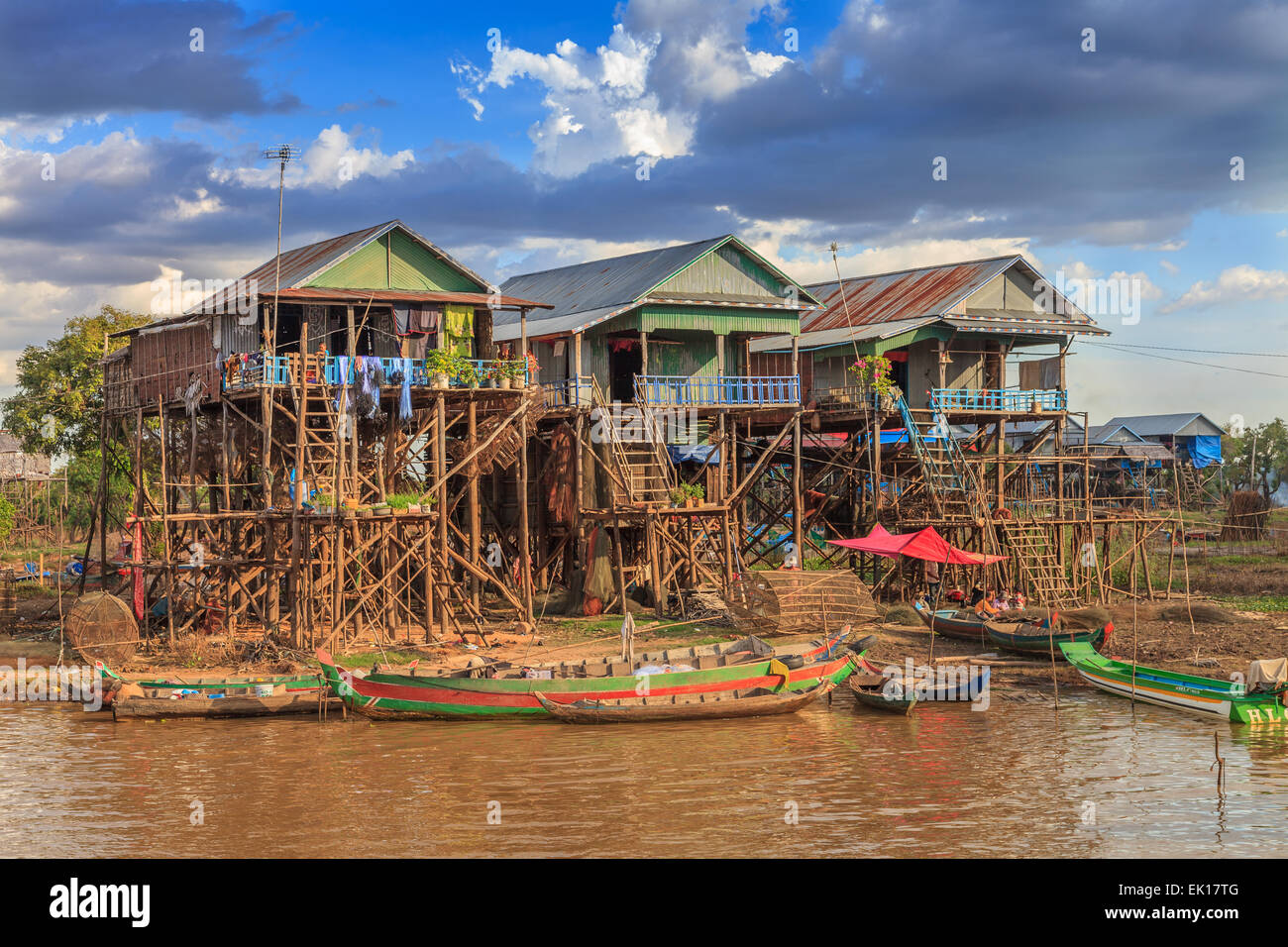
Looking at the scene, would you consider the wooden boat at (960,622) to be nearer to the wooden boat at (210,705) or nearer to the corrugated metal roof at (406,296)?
the corrugated metal roof at (406,296)

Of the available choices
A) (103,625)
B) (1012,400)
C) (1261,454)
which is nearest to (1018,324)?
(1012,400)

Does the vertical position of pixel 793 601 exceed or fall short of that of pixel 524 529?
it falls short

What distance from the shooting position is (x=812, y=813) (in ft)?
55.4

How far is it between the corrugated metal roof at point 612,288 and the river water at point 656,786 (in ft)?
43.4

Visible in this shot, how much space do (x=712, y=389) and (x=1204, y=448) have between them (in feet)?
135

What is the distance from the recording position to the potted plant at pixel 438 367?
28.1m

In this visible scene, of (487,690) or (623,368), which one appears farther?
(623,368)

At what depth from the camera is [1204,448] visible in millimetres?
65688

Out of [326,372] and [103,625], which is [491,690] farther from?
[103,625]

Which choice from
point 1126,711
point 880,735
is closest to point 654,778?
point 880,735

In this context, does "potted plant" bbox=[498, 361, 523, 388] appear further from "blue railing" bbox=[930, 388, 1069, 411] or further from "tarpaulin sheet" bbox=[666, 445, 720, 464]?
"blue railing" bbox=[930, 388, 1069, 411]

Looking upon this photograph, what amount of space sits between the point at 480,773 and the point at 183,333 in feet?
53.0

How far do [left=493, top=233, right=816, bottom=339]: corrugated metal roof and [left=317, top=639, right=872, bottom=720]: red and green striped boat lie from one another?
1210cm
